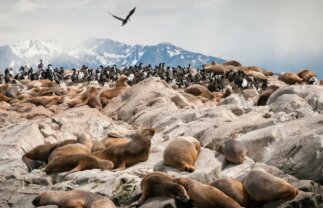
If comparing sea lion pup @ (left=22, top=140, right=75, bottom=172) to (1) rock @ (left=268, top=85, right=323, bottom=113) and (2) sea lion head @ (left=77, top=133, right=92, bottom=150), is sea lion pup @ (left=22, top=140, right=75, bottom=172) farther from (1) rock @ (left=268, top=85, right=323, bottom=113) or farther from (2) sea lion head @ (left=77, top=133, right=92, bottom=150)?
(1) rock @ (left=268, top=85, right=323, bottom=113)

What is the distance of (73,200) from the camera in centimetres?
851

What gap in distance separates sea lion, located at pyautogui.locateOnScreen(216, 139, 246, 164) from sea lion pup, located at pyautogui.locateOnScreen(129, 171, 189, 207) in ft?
5.60

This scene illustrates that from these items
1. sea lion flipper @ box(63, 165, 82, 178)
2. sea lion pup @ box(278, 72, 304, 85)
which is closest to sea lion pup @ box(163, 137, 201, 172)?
sea lion flipper @ box(63, 165, 82, 178)

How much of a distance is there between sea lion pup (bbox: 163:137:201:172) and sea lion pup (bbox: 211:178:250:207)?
3.41ft

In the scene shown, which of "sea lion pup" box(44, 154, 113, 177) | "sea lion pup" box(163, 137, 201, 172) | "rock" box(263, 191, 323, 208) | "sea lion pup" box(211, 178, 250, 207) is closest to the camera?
"rock" box(263, 191, 323, 208)

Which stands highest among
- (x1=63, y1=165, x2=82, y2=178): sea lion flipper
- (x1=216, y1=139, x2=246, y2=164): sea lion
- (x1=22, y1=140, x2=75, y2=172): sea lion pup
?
(x1=216, y1=139, x2=246, y2=164): sea lion

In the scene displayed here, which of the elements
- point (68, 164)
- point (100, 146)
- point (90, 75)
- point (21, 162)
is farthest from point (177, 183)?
point (90, 75)

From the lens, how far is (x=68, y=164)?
34.2ft

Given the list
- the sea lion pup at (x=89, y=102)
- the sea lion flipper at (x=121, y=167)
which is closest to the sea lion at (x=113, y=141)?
the sea lion flipper at (x=121, y=167)

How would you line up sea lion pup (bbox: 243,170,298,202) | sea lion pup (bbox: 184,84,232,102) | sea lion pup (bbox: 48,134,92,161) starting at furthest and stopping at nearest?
sea lion pup (bbox: 184,84,232,102), sea lion pup (bbox: 48,134,92,161), sea lion pup (bbox: 243,170,298,202)

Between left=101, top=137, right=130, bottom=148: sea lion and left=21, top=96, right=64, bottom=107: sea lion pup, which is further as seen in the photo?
left=21, top=96, right=64, bottom=107: sea lion pup

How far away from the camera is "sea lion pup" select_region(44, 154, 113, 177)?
10.3m

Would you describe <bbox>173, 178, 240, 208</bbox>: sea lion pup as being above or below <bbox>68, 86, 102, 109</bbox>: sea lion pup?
Result: above

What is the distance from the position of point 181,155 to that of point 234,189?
160 centimetres
